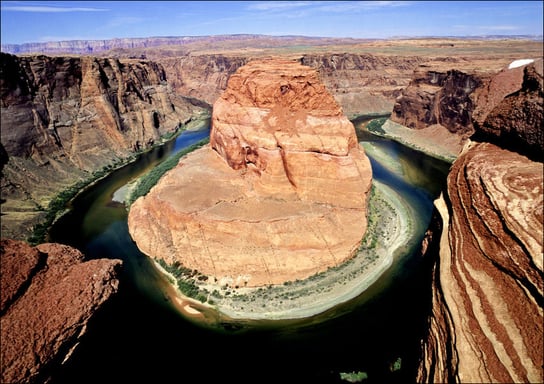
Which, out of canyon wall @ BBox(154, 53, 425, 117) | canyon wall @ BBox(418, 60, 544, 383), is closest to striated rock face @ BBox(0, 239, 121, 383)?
canyon wall @ BBox(418, 60, 544, 383)

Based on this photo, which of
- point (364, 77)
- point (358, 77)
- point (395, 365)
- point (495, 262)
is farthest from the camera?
point (364, 77)

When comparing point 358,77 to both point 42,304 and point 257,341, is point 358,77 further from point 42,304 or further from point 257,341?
point 42,304

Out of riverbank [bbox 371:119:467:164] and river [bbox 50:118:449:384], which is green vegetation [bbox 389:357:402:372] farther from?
riverbank [bbox 371:119:467:164]

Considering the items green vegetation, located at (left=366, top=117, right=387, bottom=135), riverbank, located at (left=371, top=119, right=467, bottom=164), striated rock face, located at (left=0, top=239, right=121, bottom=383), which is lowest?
riverbank, located at (left=371, top=119, right=467, bottom=164)

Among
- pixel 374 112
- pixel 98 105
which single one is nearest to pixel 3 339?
pixel 98 105

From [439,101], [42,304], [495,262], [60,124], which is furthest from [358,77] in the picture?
[42,304]

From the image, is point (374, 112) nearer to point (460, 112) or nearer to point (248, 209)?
point (460, 112)

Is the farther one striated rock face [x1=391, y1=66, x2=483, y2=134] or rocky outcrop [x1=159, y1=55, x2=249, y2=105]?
rocky outcrop [x1=159, y1=55, x2=249, y2=105]
